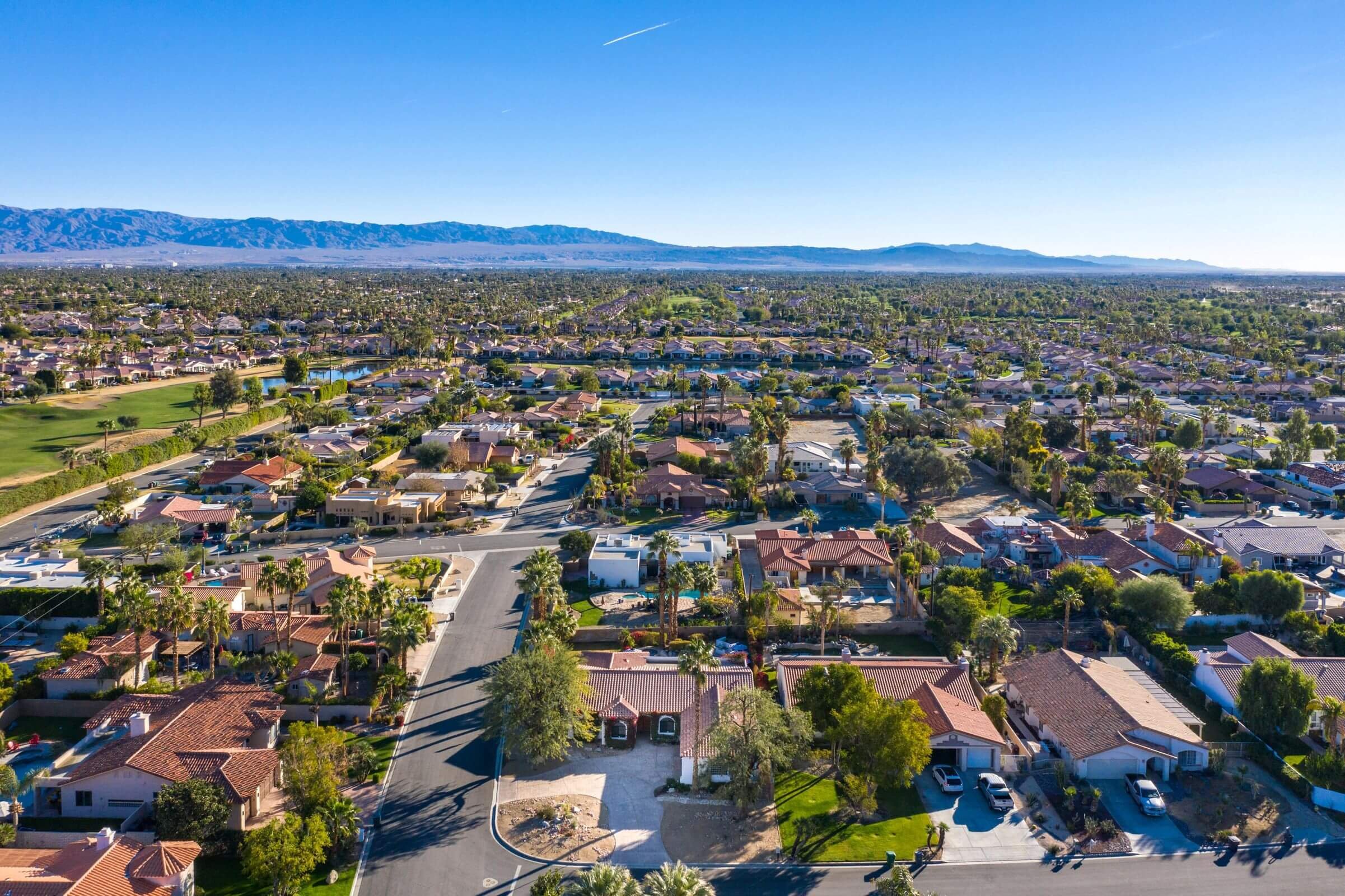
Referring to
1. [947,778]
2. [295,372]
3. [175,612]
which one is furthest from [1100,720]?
[295,372]

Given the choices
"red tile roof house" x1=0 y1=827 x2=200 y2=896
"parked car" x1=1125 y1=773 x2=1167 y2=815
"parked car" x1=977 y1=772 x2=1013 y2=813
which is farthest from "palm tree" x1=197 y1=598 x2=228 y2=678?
"parked car" x1=1125 y1=773 x2=1167 y2=815

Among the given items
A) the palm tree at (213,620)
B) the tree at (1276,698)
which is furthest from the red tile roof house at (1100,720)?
the palm tree at (213,620)

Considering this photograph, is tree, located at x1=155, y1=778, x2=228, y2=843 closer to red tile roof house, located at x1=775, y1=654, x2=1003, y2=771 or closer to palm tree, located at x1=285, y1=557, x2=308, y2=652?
palm tree, located at x1=285, y1=557, x2=308, y2=652

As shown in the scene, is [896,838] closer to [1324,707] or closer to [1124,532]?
[1324,707]

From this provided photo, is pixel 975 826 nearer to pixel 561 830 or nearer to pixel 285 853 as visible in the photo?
pixel 561 830

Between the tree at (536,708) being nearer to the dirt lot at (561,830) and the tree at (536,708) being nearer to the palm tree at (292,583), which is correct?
the dirt lot at (561,830)

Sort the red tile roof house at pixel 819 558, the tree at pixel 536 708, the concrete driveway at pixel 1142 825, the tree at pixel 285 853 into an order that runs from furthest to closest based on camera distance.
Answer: the red tile roof house at pixel 819 558, the tree at pixel 536 708, the concrete driveway at pixel 1142 825, the tree at pixel 285 853
